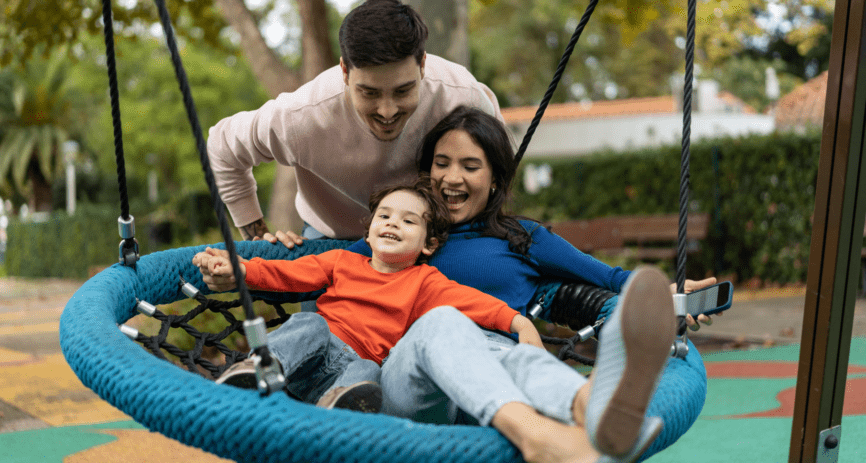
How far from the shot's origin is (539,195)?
399 inches

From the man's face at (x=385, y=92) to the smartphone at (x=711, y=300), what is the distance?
877 millimetres

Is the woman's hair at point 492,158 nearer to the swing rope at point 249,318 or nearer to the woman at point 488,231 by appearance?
the woman at point 488,231

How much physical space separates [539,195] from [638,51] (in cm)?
1480

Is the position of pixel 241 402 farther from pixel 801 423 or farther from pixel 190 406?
pixel 801 423

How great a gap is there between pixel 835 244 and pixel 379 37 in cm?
118

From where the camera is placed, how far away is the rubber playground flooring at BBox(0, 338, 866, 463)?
267cm

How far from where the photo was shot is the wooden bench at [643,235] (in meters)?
7.31

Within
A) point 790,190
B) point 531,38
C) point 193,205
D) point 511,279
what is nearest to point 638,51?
point 531,38

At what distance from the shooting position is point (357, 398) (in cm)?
141

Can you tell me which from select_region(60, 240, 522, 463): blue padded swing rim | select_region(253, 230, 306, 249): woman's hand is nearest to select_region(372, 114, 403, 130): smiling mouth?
select_region(253, 230, 306, 249): woman's hand

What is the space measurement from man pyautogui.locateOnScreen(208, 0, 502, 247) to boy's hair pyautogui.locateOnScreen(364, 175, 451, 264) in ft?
0.62

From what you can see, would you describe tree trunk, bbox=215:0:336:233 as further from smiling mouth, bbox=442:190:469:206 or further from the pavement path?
smiling mouth, bbox=442:190:469:206

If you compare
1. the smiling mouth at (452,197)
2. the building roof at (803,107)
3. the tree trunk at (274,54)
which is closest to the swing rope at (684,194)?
the smiling mouth at (452,197)

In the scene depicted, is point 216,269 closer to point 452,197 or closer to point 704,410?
point 452,197
